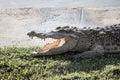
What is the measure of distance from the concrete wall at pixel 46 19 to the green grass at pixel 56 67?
3.90 ft

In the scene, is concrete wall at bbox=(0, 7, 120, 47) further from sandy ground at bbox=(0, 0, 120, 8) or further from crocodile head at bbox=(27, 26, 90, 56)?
crocodile head at bbox=(27, 26, 90, 56)

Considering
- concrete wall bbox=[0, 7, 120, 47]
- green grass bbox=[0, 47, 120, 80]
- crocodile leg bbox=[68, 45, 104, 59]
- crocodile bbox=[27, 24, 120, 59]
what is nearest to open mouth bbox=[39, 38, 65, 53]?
crocodile bbox=[27, 24, 120, 59]

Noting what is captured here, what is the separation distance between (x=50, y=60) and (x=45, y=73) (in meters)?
0.53

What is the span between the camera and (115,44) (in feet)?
23.1

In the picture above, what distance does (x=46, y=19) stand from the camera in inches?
354

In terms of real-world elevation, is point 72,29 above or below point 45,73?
above

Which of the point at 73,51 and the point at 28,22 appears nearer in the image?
the point at 73,51

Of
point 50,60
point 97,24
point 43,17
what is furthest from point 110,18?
point 50,60

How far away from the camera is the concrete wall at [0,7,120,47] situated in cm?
842

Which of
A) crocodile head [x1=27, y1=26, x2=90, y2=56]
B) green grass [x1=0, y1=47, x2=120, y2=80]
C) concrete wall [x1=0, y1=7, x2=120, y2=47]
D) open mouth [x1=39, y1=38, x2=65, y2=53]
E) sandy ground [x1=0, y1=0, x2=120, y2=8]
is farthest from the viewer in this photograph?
sandy ground [x1=0, y1=0, x2=120, y2=8]

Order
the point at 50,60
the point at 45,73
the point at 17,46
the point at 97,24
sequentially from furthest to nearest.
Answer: the point at 97,24, the point at 17,46, the point at 50,60, the point at 45,73

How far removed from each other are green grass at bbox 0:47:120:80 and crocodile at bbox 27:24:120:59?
122 millimetres

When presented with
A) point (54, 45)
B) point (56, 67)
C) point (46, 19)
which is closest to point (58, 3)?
point (46, 19)

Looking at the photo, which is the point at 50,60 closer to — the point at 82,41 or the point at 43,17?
the point at 82,41
